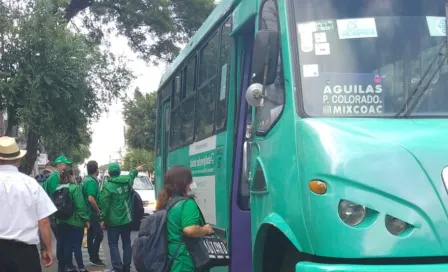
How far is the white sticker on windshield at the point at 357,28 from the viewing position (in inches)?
189

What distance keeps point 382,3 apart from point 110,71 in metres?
16.1

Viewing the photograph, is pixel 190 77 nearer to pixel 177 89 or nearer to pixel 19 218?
pixel 177 89

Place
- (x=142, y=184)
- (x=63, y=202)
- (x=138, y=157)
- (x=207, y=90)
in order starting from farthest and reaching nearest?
(x=138, y=157) → (x=142, y=184) → (x=63, y=202) → (x=207, y=90)

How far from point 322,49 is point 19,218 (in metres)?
2.59

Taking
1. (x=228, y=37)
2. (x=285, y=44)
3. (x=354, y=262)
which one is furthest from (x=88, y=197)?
(x=354, y=262)

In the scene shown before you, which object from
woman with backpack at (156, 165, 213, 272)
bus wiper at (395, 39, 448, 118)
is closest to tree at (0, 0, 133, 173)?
woman with backpack at (156, 165, 213, 272)

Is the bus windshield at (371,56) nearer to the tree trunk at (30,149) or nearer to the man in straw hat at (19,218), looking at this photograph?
the man in straw hat at (19,218)

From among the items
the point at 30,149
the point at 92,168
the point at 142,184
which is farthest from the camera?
the point at 142,184

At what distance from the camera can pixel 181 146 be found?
9.43 metres

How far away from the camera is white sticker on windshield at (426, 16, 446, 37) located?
15.7ft

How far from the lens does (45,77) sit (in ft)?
54.6

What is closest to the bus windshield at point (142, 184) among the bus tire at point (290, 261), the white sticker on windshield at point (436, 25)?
the bus tire at point (290, 261)

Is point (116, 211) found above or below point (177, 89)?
below

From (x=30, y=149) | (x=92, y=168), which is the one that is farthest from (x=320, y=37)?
(x=30, y=149)
